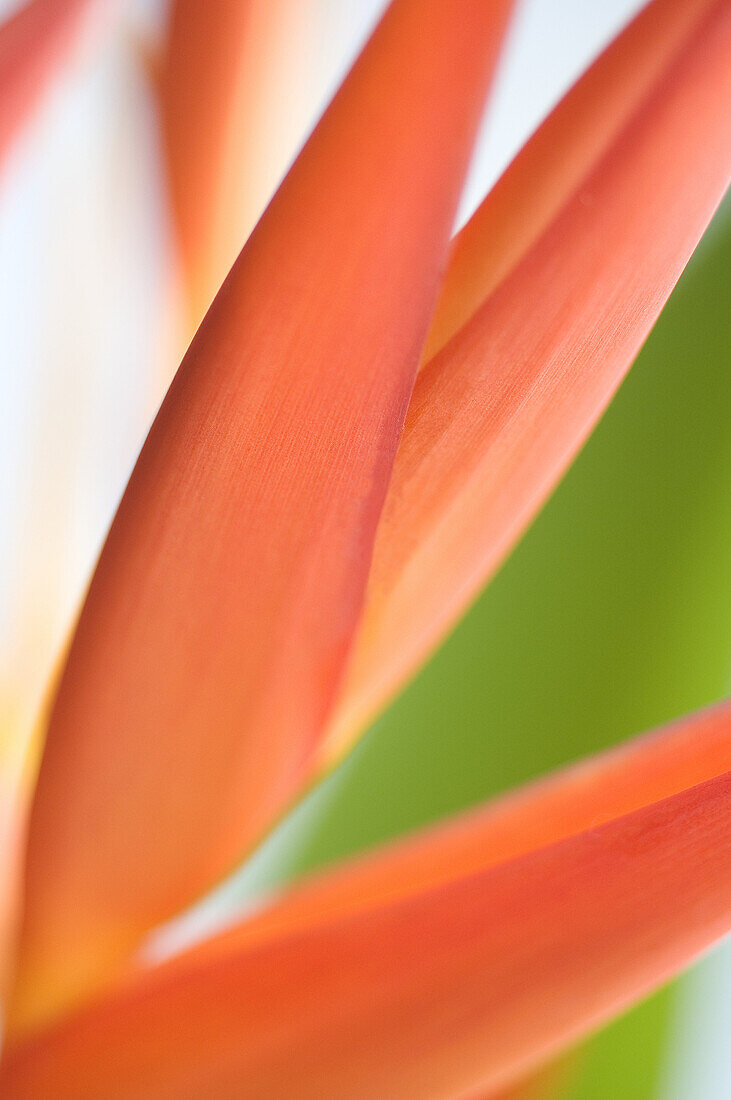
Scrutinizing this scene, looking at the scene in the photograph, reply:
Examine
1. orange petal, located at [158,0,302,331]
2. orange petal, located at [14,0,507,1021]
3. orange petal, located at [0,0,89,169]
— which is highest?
orange petal, located at [0,0,89,169]

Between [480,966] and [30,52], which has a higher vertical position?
[30,52]

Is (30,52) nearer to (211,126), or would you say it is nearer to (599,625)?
(211,126)

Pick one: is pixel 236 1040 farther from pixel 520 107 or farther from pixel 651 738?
pixel 520 107

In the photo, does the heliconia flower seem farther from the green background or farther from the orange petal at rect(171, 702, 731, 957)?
the green background

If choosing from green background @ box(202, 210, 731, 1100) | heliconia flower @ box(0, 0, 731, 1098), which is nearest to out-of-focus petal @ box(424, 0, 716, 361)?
heliconia flower @ box(0, 0, 731, 1098)

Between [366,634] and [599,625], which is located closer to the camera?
[366,634]

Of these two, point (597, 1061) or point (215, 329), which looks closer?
point (215, 329)

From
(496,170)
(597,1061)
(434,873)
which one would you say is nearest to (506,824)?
(434,873)

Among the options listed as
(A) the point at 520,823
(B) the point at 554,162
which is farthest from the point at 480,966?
(B) the point at 554,162
